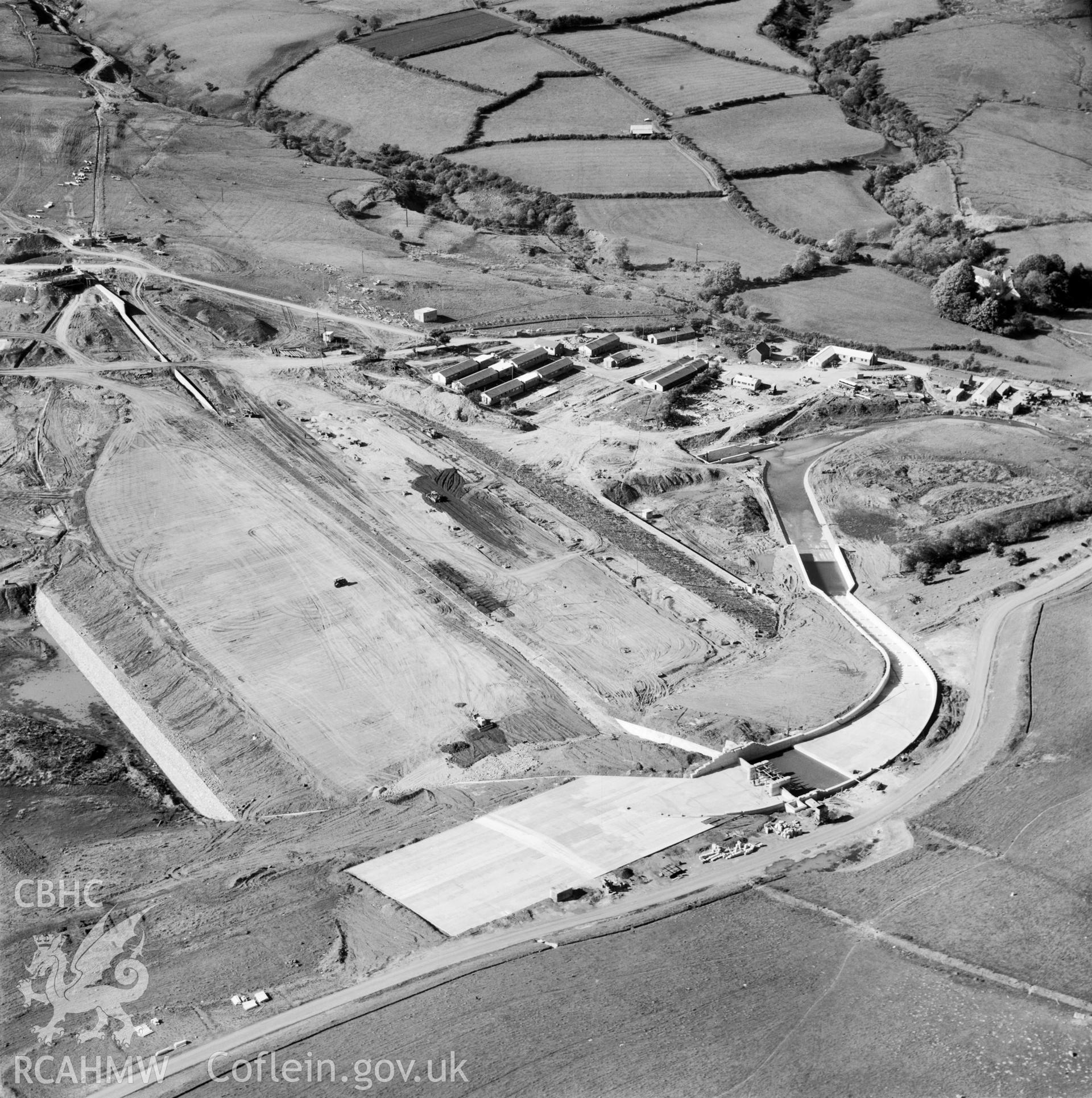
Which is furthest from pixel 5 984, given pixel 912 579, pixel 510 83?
pixel 510 83

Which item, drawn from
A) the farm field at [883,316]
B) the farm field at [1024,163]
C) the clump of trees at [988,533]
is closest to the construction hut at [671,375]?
the farm field at [883,316]

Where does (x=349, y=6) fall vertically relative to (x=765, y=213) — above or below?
above

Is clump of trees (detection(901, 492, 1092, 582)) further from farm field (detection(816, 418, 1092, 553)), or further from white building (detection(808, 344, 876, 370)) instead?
white building (detection(808, 344, 876, 370))

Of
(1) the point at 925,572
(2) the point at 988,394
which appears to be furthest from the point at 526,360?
(1) the point at 925,572

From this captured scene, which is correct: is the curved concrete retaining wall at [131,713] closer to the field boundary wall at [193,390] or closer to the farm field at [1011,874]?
the field boundary wall at [193,390]

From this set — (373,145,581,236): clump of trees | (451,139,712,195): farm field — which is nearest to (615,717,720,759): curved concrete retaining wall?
(373,145,581,236): clump of trees

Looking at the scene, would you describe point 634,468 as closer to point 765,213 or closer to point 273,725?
point 273,725
